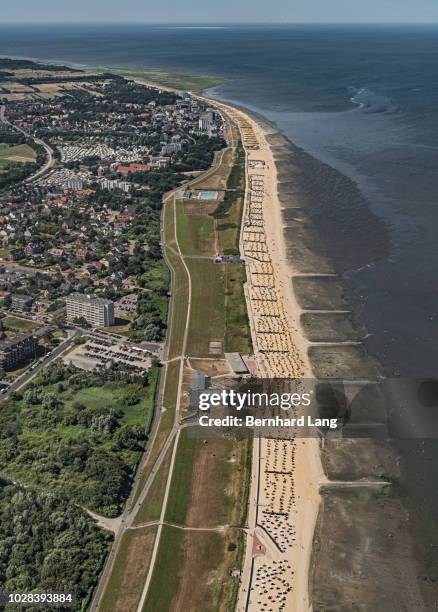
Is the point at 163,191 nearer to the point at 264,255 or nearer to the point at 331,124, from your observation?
the point at 264,255

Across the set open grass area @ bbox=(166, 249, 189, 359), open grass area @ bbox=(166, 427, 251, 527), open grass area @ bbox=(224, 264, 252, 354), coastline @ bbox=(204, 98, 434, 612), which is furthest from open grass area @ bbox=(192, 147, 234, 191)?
open grass area @ bbox=(166, 427, 251, 527)

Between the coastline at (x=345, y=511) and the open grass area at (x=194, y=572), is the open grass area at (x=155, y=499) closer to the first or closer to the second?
the open grass area at (x=194, y=572)

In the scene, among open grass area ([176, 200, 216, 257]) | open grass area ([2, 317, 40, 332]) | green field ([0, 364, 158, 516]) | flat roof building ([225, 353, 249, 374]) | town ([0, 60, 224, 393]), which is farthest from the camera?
open grass area ([176, 200, 216, 257])

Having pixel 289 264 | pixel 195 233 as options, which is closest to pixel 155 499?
pixel 289 264

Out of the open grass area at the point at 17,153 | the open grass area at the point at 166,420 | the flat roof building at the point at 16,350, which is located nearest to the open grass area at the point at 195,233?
the flat roof building at the point at 16,350

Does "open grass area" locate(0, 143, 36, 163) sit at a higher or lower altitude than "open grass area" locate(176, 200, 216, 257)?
lower

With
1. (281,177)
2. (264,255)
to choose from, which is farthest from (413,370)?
(281,177)

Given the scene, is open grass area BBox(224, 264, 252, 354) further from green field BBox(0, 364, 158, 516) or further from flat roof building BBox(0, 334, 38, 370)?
flat roof building BBox(0, 334, 38, 370)
